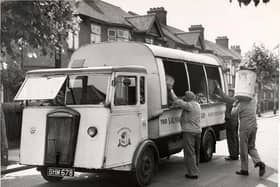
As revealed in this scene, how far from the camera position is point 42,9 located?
31.4 ft

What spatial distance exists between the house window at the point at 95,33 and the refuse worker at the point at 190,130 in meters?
18.7

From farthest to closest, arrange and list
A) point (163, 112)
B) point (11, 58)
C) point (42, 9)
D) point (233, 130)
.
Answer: point (233, 130)
point (11, 58)
point (42, 9)
point (163, 112)

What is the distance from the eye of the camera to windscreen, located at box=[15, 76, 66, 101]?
7.16m

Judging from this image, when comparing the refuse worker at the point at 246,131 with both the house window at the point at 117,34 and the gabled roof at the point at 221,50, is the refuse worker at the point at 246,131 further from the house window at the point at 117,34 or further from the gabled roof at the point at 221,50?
the gabled roof at the point at 221,50

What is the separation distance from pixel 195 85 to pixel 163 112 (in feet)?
7.55

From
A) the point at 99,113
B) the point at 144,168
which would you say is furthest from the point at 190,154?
the point at 99,113

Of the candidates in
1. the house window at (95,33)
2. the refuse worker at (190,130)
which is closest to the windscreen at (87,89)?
the refuse worker at (190,130)

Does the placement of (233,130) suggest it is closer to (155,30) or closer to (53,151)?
(53,151)

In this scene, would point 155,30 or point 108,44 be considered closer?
point 108,44

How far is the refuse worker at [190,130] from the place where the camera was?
8.55 m

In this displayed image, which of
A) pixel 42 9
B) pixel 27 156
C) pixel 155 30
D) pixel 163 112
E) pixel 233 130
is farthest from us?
pixel 155 30

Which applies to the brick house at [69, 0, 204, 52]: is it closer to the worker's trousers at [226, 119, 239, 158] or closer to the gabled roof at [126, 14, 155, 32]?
the gabled roof at [126, 14, 155, 32]

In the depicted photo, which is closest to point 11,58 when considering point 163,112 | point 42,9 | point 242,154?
point 42,9

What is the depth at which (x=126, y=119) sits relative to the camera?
747cm
